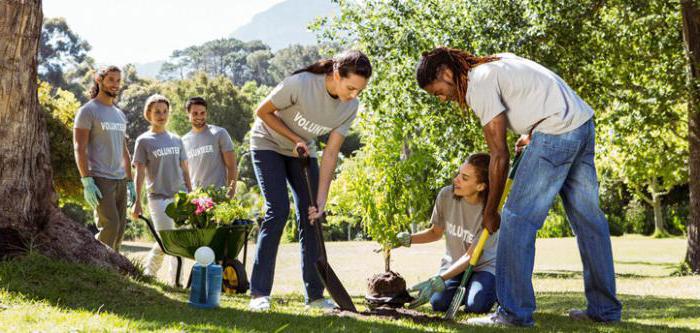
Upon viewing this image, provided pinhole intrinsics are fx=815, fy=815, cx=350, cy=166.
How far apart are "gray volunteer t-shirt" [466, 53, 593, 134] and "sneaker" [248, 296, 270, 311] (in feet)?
5.66

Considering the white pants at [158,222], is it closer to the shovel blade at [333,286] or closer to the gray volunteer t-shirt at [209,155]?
the gray volunteer t-shirt at [209,155]

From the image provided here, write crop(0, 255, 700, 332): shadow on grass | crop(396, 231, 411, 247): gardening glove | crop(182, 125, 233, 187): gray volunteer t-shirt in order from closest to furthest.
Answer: crop(0, 255, 700, 332): shadow on grass < crop(396, 231, 411, 247): gardening glove < crop(182, 125, 233, 187): gray volunteer t-shirt

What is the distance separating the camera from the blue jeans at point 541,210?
4.36 m

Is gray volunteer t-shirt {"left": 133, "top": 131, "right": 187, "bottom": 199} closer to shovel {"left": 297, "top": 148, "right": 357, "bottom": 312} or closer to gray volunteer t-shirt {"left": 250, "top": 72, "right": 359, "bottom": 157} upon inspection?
gray volunteer t-shirt {"left": 250, "top": 72, "right": 359, "bottom": 157}

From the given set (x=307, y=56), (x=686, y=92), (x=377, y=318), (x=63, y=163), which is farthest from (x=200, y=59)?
(x=377, y=318)

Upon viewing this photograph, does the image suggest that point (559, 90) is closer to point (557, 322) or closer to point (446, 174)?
point (557, 322)

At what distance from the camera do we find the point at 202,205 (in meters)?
6.07

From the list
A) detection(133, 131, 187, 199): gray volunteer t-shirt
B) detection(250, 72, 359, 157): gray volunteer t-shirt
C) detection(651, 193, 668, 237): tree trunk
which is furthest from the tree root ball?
detection(651, 193, 668, 237): tree trunk

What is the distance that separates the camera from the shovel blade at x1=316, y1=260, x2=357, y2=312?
16.5 ft

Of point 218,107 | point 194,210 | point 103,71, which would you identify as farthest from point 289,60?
point 194,210

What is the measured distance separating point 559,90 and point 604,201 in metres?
30.5

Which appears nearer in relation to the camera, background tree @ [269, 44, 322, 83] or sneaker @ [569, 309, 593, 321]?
sneaker @ [569, 309, 593, 321]

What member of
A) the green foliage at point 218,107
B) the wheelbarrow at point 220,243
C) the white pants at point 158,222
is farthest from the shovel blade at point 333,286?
the green foliage at point 218,107

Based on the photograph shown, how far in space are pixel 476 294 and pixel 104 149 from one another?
3.41 m
